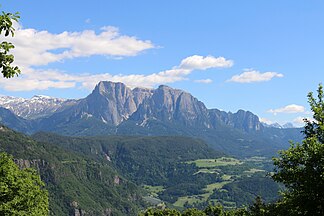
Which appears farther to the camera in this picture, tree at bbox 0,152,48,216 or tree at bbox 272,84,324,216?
tree at bbox 0,152,48,216

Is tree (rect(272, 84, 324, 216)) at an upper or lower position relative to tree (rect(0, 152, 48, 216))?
upper

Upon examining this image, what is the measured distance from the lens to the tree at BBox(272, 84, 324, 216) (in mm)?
27750

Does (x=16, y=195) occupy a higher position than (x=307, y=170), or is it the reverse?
(x=307, y=170)

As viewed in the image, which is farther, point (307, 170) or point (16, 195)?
point (16, 195)

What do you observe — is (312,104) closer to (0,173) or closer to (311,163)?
(311,163)

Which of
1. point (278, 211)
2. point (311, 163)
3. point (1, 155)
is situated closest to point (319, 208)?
point (311, 163)

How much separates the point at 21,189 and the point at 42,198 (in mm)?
4859

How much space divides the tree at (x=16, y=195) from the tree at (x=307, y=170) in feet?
87.6

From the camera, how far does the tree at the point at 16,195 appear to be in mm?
39750

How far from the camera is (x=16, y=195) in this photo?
41.9m

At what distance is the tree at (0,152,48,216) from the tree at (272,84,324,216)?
1051 inches

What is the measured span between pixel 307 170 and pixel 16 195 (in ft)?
101

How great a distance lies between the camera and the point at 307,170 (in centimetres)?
2830

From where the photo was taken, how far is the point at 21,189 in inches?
1688
